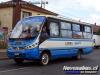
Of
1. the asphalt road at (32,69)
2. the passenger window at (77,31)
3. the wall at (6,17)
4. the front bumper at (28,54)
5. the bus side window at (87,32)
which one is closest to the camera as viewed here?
the asphalt road at (32,69)

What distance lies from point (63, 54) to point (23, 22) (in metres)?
3.57

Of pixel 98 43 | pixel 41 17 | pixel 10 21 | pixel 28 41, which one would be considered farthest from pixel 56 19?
pixel 98 43

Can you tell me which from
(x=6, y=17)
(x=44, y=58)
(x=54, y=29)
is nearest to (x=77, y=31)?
(x=54, y=29)

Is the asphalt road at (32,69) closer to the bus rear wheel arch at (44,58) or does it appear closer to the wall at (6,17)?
the bus rear wheel arch at (44,58)

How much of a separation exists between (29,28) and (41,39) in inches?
36.3

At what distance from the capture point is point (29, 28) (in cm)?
1944

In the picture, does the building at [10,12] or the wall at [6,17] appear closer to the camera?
the building at [10,12]

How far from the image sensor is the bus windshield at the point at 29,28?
62.8ft

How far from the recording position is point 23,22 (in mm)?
20141

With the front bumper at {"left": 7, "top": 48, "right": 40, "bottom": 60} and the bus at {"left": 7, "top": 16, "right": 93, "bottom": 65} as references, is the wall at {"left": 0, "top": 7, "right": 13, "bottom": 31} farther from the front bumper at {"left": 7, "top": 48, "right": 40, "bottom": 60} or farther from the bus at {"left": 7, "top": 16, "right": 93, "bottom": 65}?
the front bumper at {"left": 7, "top": 48, "right": 40, "bottom": 60}

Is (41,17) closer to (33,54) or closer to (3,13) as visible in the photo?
(33,54)

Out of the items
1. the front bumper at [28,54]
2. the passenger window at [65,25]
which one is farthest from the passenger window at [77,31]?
the front bumper at [28,54]

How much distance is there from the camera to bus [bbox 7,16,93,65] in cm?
1888

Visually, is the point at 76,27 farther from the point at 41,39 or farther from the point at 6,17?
the point at 6,17
